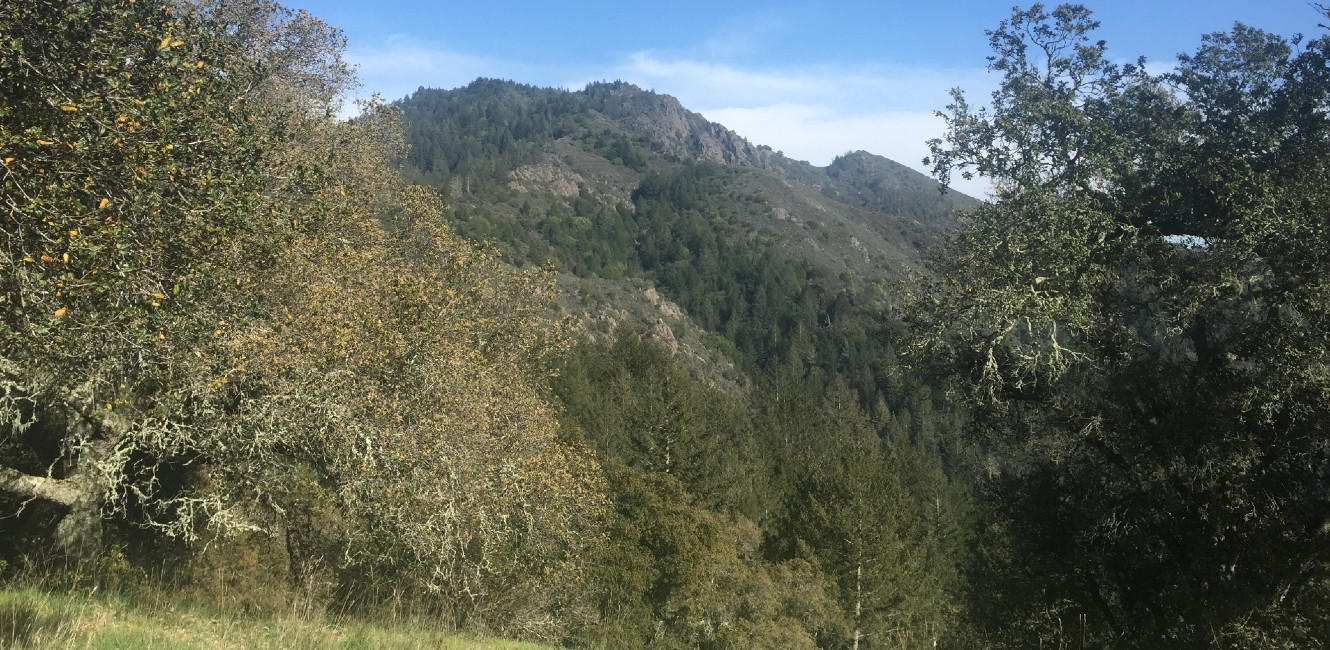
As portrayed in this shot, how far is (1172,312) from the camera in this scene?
12312 mm

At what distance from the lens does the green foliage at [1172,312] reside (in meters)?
11.4

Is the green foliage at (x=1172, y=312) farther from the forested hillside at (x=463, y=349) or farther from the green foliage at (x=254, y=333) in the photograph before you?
the green foliage at (x=254, y=333)

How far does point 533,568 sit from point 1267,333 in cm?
1486

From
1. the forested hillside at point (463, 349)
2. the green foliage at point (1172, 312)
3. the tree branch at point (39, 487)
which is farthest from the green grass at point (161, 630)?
the green foliage at point (1172, 312)

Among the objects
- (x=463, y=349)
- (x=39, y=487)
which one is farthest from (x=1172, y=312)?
(x=39, y=487)

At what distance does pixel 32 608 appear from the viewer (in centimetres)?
721

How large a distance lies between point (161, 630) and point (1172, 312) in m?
13.5

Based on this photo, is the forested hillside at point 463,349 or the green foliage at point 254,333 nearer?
the green foliage at point 254,333

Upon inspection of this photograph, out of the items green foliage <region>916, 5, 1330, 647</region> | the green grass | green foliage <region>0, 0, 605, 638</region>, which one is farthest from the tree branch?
green foliage <region>916, 5, 1330, 647</region>

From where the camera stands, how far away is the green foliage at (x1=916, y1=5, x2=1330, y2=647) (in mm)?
11406

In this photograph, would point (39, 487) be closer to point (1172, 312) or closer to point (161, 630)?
point (161, 630)

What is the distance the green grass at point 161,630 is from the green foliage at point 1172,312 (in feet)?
29.5

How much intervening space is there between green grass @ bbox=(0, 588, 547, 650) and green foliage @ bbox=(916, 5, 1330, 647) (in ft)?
29.5

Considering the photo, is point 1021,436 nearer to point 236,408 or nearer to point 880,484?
point 236,408
